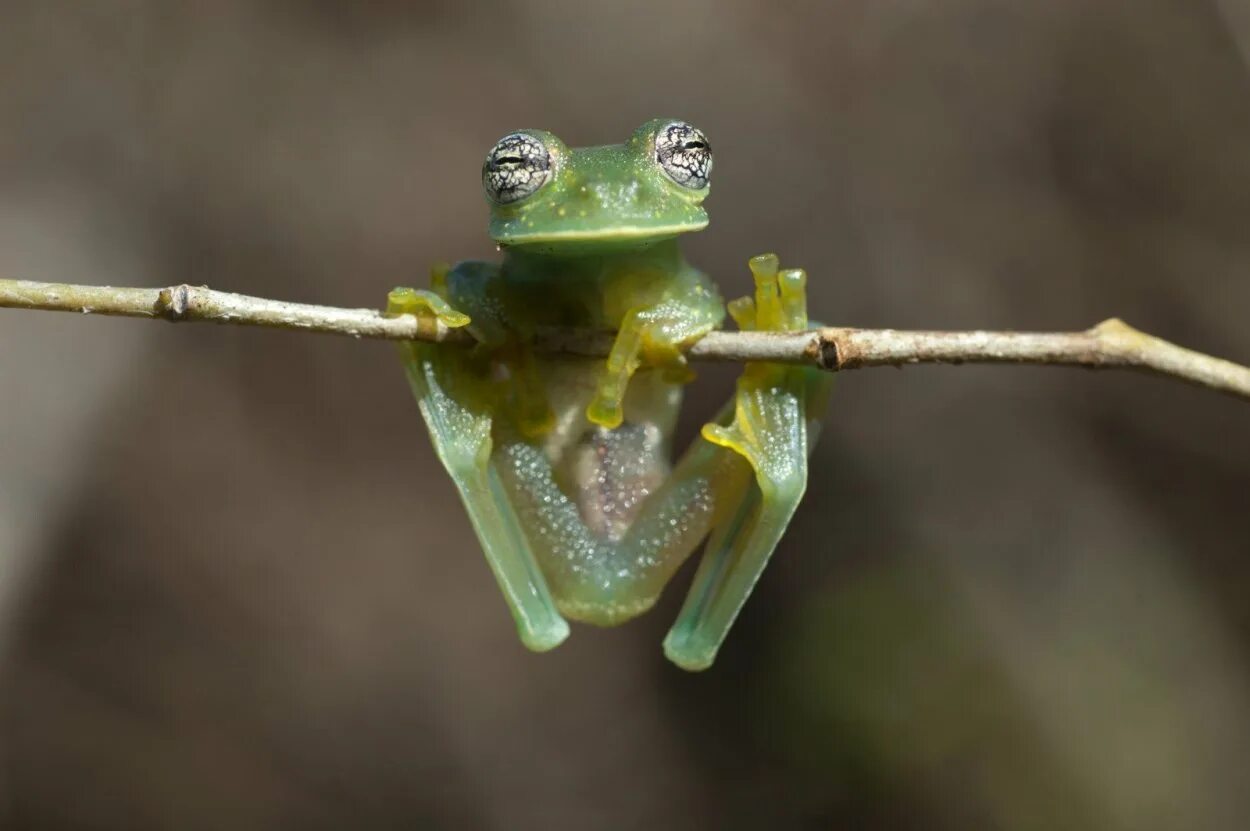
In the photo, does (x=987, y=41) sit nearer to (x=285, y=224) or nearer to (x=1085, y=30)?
(x=1085, y=30)

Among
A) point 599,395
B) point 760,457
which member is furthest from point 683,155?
point 760,457

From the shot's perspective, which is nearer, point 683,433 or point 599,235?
point 599,235

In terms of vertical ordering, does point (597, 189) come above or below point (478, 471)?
above

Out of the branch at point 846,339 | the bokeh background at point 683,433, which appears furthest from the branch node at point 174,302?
the bokeh background at point 683,433

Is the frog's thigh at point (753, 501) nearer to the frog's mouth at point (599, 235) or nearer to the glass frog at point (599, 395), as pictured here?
the glass frog at point (599, 395)

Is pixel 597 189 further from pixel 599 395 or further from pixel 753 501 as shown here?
pixel 753 501

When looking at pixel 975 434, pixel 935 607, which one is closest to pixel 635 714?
pixel 935 607

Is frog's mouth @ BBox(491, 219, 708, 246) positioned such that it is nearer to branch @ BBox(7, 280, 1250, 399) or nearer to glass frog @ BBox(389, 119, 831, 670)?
glass frog @ BBox(389, 119, 831, 670)
